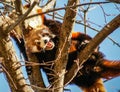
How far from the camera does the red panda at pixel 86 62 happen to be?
2811 mm

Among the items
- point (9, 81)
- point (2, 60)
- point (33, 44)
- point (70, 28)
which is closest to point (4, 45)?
point (2, 60)

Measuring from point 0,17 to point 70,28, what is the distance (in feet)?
1.52

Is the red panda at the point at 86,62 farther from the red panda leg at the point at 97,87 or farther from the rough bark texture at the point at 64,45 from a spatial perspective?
the rough bark texture at the point at 64,45

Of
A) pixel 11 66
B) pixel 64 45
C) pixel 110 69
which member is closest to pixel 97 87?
pixel 110 69

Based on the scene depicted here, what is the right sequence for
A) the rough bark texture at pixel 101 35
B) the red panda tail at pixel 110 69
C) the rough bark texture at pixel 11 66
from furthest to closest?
the red panda tail at pixel 110 69 → the rough bark texture at pixel 101 35 → the rough bark texture at pixel 11 66

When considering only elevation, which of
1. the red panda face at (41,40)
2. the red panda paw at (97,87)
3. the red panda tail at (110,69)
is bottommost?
the red panda paw at (97,87)

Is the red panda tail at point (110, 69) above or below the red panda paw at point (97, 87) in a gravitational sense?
above

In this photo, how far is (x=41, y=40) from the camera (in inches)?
116

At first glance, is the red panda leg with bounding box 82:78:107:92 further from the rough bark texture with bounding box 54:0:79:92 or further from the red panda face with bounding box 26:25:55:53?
the rough bark texture with bounding box 54:0:79:92

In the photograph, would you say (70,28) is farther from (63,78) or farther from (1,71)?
(1,71)

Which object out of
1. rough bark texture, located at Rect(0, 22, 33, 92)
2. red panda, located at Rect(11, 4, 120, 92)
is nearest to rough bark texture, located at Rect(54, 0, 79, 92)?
rough bark texture, located at Rect(0, 22, 33, 92)

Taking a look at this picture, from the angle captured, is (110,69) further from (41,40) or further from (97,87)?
(41,40)

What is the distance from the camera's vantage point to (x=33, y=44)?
2980 mm

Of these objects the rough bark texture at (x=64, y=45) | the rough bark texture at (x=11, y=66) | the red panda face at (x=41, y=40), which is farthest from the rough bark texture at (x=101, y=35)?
the red panda face at (x=41, y=40)
